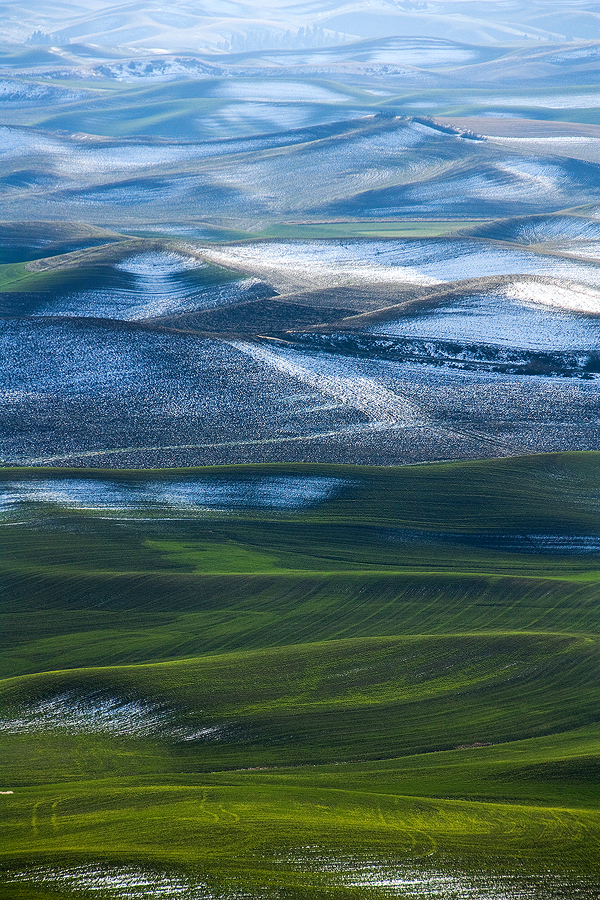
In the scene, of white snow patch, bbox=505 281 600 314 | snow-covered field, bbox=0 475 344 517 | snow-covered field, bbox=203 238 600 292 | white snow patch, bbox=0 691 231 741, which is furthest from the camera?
snow-covered field, bbox=203 238 600 292

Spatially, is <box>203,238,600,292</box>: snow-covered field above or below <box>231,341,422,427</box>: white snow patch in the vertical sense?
above

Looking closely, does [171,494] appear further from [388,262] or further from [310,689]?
[388,262]

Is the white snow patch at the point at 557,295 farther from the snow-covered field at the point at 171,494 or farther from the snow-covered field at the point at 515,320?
the snow-covered field at the point at 171,494

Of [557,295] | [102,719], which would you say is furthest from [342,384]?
[102,719]

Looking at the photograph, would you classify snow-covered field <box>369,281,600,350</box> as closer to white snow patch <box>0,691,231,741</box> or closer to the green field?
the green field

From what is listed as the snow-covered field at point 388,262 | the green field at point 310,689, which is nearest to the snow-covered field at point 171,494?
the green field at point 310,689

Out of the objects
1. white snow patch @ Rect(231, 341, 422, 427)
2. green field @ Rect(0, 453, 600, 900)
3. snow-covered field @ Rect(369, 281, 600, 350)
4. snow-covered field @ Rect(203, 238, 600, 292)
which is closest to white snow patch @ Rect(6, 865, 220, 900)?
green field @ Rect(0, 453, 600, 900)

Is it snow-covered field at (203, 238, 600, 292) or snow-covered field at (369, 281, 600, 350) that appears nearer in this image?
snow-covered field at (369, 281, 600, 350)

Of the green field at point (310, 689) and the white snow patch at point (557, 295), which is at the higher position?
the white snow patch at point (557, 295)
